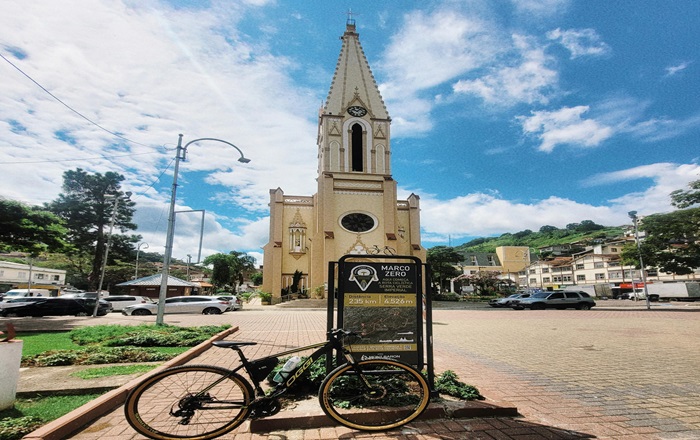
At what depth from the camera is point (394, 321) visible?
15.3 feet

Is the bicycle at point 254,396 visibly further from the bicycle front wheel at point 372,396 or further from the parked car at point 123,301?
the parked car at point 123,301

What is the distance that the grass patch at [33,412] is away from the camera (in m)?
3.48

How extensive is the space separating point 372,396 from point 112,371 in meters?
4.48

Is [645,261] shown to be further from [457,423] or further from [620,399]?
[457,423]

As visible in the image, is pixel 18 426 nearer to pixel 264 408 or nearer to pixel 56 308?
pixel 264 408

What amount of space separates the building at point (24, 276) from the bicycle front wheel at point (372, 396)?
5787 centimetres

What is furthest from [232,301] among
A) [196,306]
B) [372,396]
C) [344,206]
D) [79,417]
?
[372,396]

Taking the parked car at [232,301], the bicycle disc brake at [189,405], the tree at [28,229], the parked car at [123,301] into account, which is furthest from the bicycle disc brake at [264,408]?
the parked car at [123,301]

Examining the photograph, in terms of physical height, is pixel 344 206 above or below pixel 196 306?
above

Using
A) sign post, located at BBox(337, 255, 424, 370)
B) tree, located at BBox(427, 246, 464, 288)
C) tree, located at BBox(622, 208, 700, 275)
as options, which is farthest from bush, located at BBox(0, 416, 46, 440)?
tree, located at BBox(427, 246, 464, 288)

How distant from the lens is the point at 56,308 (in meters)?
21.0

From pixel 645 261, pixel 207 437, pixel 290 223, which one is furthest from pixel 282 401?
pixel 290 223

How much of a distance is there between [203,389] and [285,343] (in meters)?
6.53

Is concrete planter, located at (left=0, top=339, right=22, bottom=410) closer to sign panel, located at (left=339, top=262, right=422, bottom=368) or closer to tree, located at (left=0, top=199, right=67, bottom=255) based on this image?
sign panel, located at (left=339, top=262, right=422, bottom=368)
